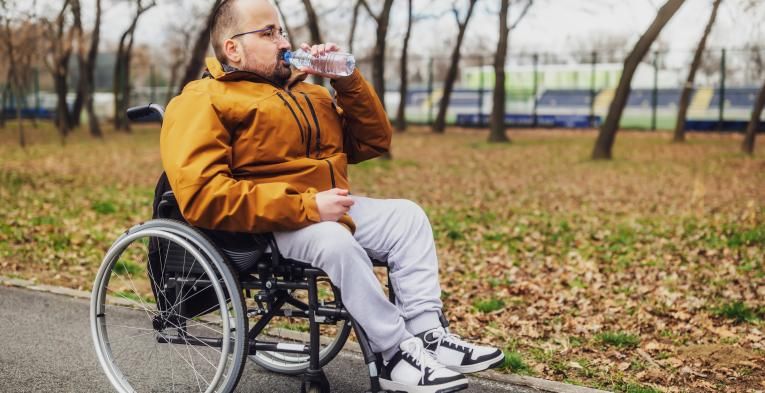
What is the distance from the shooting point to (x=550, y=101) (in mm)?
32031

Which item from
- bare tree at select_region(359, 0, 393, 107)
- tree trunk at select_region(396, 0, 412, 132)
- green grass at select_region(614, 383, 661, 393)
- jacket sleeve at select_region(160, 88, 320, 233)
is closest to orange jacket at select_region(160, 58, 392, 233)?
jacket sleeve at select_region(160, 88, 320, 233)

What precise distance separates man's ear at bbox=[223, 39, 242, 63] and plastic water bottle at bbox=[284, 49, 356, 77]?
25 centimetres

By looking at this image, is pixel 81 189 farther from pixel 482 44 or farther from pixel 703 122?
pixel 482 44

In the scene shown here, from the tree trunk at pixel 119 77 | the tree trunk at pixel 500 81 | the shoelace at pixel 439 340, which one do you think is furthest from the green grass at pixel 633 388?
the tree trunk at pixel 119 77

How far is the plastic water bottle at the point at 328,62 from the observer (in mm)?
3041

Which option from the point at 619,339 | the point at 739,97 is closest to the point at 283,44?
the point at 619,339

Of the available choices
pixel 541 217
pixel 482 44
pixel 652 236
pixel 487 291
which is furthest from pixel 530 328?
pixel 482 44

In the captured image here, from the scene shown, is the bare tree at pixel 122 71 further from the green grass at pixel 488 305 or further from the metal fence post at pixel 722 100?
the green grass at pixel 488 305

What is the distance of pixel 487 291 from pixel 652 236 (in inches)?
111

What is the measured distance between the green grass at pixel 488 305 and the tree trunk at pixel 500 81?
16.2 meters

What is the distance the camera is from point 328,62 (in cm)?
304

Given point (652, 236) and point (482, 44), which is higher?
point (482, 44)

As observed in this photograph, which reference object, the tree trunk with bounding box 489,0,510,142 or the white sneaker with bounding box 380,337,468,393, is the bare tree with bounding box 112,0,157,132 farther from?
the white sneaker with bounding box 380,337,468,393

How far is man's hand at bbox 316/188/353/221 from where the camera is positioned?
297 cm
